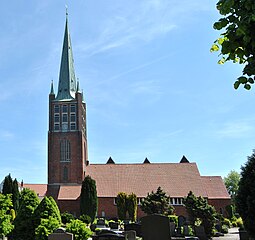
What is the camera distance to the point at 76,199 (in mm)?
52344

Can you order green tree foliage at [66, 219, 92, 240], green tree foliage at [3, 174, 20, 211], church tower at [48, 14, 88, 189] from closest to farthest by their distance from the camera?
1. green tree foliage at [66, 219, 92, 240]
2. green tree foliage at [3, 174, 20, 211]
3. church tower at [48, 14, 88, 189]

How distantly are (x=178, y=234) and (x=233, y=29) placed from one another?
22116 millimetres

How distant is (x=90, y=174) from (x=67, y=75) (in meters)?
18.0

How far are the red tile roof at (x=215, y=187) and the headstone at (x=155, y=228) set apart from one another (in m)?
43.0

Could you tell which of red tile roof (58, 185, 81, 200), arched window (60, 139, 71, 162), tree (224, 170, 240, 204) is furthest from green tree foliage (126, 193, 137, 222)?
tree (224, 170, 240, 204)

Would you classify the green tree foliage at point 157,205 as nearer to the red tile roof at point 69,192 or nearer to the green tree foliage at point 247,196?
the red tile roof at point 69,192

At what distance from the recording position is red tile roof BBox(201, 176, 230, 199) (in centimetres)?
5412

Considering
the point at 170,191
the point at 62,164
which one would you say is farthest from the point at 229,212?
the point at 62,164

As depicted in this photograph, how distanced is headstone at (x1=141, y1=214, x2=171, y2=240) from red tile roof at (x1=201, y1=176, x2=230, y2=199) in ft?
141

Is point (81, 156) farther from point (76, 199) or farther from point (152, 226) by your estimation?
point (152, 226)

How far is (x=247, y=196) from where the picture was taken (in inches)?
499

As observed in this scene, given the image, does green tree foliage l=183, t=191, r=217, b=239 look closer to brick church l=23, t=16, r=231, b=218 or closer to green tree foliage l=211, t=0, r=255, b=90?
green tree foliage l=211, t=0, r=255, b=90

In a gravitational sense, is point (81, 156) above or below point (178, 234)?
above

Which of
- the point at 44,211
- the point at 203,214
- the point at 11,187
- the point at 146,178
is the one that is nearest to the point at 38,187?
the point at 11,187
